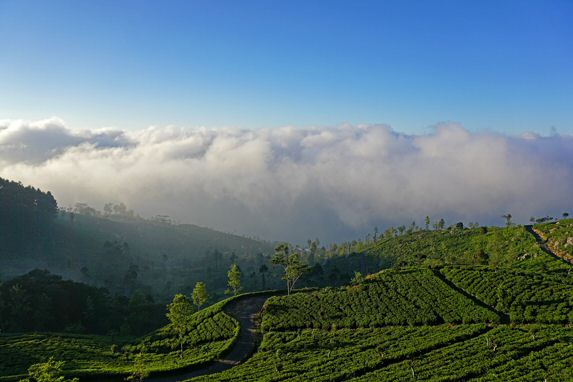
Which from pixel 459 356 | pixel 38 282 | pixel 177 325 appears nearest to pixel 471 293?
pixel 459 356

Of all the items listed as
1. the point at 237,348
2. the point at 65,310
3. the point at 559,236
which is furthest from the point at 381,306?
the point at 65,310

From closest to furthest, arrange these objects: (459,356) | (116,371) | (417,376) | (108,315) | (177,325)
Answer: (417,376), (459,356), (116,371), (177,325), (108,315)

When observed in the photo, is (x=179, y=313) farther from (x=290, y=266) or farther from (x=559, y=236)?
(x=559, y=236)

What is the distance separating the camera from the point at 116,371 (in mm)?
65562

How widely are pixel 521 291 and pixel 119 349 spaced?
86553 millimetres

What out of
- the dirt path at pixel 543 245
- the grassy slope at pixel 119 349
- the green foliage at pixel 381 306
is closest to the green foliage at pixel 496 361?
the green foliage at pixel 381 306

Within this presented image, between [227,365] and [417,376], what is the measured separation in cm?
3293

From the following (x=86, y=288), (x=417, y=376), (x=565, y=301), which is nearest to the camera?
(x=417, y=376)

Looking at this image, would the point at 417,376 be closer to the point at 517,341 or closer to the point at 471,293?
the point at 517,341

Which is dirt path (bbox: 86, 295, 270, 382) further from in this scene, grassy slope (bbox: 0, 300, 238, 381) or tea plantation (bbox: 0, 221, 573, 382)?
grassy slope (bbox: 0, 300, 238, 381)

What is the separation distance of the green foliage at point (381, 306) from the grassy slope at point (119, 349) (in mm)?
11632

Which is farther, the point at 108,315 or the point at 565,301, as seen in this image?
the point at 108,315

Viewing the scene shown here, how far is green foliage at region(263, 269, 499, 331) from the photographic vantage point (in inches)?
3027

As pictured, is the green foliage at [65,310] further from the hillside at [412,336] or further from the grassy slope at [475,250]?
the grassy slope at [475,250]
